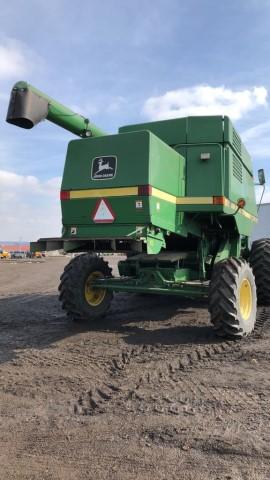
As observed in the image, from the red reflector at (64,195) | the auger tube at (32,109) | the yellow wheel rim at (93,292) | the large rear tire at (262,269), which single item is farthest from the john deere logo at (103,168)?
the large rear tire at (262,269)

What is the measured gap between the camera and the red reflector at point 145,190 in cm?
616

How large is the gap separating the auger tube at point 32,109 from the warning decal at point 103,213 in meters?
1.54

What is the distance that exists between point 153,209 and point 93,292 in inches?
91.0

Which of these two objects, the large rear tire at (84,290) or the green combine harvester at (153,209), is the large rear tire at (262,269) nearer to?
the green combine harvester at (153,209)

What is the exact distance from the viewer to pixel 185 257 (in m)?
7.50

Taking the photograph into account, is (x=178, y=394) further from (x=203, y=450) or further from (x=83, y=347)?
(x=83, y=347)

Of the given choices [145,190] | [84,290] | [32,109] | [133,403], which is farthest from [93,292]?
[133,403]

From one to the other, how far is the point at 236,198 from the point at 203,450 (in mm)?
5272

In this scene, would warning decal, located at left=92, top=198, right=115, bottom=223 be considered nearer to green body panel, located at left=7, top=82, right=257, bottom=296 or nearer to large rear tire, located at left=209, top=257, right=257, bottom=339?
green body panel, located at left=7, top=82, right=257, bottom=296

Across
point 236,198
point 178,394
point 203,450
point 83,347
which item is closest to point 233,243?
point 236,198

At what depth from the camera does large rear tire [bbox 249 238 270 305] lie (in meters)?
Answer: 8.66

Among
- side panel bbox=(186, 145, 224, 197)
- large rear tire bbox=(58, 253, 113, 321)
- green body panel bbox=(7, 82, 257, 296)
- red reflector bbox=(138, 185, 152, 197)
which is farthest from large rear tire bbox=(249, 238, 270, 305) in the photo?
red reflector bbox=(138, 185, 152, 197)

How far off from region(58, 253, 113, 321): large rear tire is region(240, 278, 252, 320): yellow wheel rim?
95.6 inches

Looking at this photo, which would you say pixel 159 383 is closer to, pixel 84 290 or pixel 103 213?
pixel 103 213
